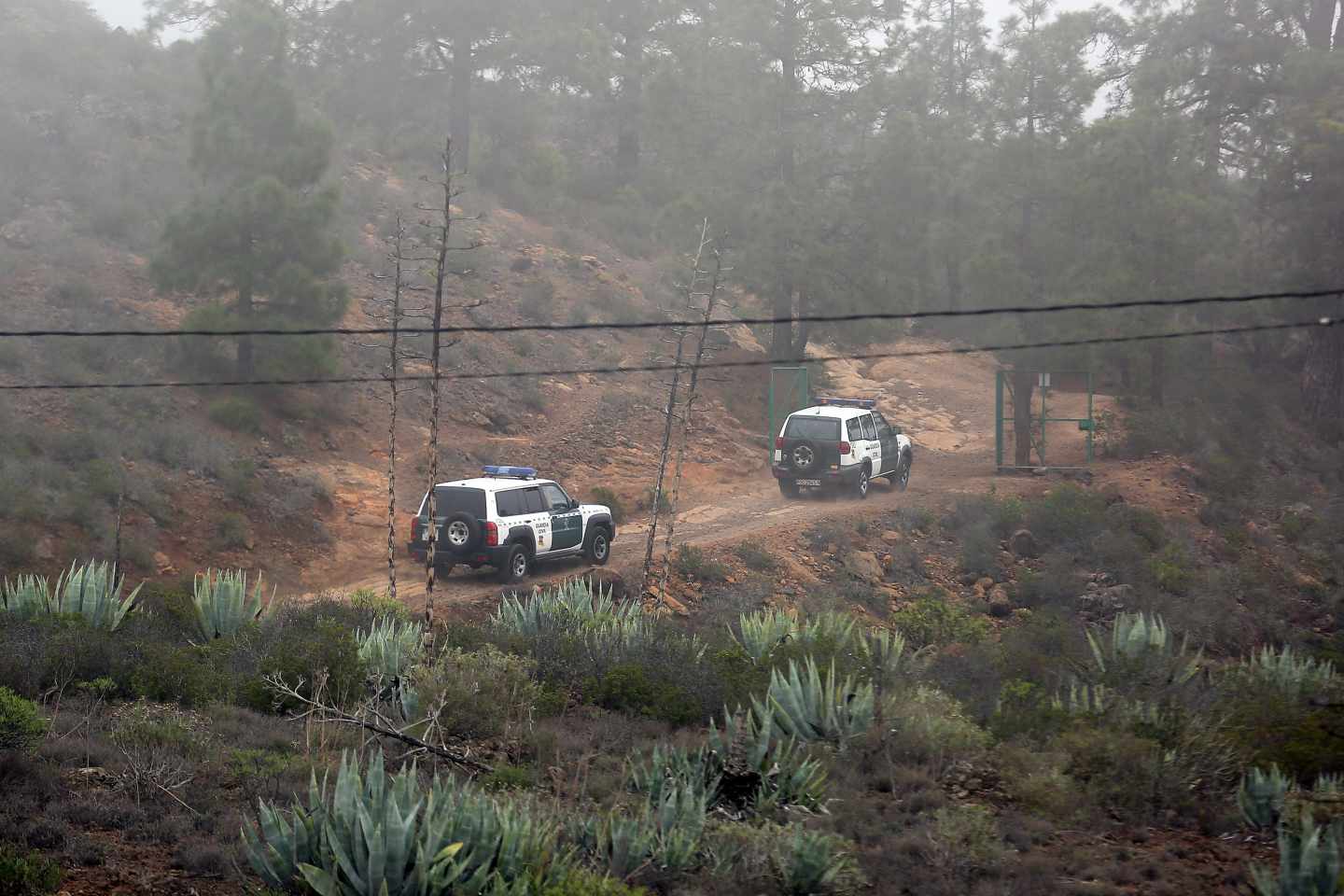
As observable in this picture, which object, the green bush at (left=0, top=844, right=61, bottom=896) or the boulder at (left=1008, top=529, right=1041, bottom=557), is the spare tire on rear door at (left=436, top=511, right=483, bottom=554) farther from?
the boulder at (left=1008, top=529, right=1041, bottom=557)

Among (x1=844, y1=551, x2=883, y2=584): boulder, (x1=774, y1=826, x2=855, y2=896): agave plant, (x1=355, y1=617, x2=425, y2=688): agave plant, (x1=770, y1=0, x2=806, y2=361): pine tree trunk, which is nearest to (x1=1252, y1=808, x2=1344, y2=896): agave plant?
(x1=774, y1=826, x2=855, y2=896): agave plant

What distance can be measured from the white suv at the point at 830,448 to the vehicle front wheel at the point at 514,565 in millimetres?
8867

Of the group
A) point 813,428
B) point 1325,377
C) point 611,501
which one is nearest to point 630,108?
point 813,428

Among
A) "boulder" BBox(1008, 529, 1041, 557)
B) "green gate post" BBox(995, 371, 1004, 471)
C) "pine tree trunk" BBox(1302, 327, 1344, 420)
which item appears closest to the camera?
"boulder" BBox(1008, 529, 1041, 557)

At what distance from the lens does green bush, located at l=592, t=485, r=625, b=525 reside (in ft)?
84.4

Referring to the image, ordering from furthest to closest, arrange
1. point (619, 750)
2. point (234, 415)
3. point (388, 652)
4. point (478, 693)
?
point (234, 415), point (388, 652), point (478, 693), point (619, 750)

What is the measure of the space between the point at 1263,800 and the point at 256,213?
69.6ft

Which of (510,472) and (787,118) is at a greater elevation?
(787,118)

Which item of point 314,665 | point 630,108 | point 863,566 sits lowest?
point 863,566

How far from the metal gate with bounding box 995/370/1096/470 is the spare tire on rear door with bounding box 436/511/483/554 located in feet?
53.0

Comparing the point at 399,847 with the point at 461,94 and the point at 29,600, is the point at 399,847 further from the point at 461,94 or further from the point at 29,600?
the point at 461,94

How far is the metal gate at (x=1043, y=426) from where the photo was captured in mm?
31328

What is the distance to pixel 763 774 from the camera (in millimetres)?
9281

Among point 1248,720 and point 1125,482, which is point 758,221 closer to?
point 1125,482
